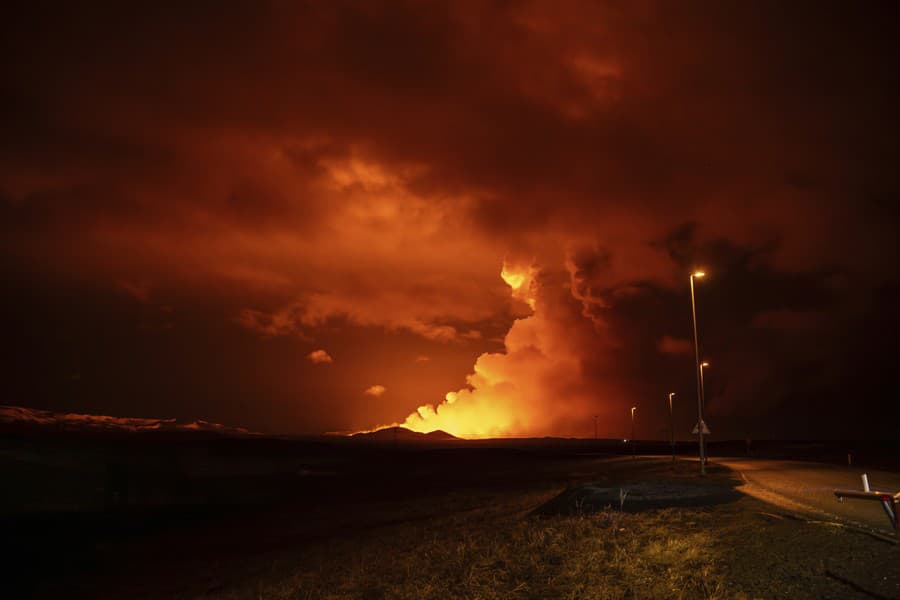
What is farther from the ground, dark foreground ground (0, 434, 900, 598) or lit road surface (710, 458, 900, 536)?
lit road surface (710, 458, 900, 536)

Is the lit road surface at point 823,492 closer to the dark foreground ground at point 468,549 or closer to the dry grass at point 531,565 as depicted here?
the dark foreground ground at point 468,549

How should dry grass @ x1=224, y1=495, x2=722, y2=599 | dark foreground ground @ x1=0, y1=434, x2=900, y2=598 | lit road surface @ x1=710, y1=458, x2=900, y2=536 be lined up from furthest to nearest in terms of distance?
lit road surface @ x1=710, y1=458, x2=900, y2=536 < dry grass @ x1=224, y1=495, x2=722, y2=599 < dark foreground ground @ x1=0, y1=434, x2=900, y2=598

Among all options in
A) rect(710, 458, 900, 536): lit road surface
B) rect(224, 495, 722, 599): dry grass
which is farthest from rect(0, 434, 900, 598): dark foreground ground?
rect(710, 458, 900, 536): lit road surface

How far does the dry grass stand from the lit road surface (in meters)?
3.82

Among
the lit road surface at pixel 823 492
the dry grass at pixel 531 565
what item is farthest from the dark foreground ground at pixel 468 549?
the lit road surface at pixel 823 492

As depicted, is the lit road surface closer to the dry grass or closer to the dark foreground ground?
the dark foreground ground

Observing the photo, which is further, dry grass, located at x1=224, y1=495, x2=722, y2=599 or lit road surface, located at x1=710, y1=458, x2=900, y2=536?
lit road surface, located at x1=710, y1=458, x2=900, y2=536

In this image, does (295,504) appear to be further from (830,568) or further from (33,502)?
(830,568)

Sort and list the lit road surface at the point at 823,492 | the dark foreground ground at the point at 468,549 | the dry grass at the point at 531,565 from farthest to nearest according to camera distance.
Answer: the lit road surface at the point at 823,492
the dry grass at the point at 531,565
the dark foreground ground at the point at 468,549

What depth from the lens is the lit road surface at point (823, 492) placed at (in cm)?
1560

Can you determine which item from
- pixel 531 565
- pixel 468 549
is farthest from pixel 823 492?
pixel 531 565

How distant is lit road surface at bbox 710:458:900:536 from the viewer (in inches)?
614

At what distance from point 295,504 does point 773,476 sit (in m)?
29.7

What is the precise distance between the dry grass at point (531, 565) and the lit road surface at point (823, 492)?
3.82 metres
